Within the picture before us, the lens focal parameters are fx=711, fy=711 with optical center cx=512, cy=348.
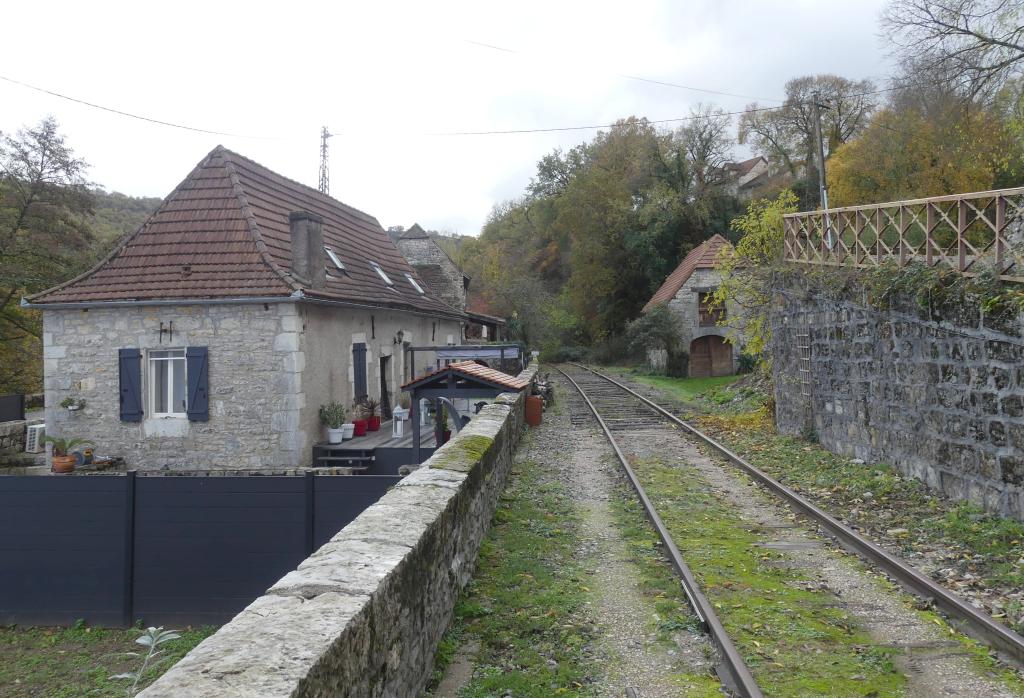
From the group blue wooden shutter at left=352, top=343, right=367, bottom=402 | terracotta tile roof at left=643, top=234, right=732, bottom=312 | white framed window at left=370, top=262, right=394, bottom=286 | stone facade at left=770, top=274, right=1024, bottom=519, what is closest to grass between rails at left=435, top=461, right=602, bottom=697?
stone facade at left=770, top=274, right=1024, bottom=519

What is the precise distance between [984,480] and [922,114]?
1144 inches

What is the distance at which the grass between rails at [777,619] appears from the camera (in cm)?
416

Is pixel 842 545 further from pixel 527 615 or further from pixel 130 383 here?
pixel 130 383

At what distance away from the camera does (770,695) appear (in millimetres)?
3963

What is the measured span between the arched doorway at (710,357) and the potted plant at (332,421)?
2240 centimetres

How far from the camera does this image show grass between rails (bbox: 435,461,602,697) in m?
4.17

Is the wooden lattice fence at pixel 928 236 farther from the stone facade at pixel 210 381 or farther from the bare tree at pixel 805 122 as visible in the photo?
the bare tree at pixel 805 122

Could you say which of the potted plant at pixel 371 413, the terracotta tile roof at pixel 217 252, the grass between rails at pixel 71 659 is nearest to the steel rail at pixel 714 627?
the grass between rails at pixel 71 659

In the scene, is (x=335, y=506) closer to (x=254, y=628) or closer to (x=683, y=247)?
(x=254, y=628)

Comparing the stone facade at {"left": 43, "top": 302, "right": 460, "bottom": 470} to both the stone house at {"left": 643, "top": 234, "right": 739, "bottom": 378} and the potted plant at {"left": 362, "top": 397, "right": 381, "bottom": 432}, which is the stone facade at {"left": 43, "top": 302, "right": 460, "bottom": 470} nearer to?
the potted plant at {"left": 362, "top": 397, "right": 381, "bottom": 432}

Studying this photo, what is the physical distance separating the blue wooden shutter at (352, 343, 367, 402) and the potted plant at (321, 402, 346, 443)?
1773 mm

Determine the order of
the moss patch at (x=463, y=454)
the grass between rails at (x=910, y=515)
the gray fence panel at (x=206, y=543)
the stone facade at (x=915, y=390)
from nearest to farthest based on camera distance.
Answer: the grass between rails at (x=910, y=515) → the moss patch at (x=463, y=454) → the stone facade at (x=915, y=390) → the gray fence panel at (x=206, y=543)

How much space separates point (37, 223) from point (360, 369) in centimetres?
1246

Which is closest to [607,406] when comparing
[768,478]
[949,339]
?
[768,478]
